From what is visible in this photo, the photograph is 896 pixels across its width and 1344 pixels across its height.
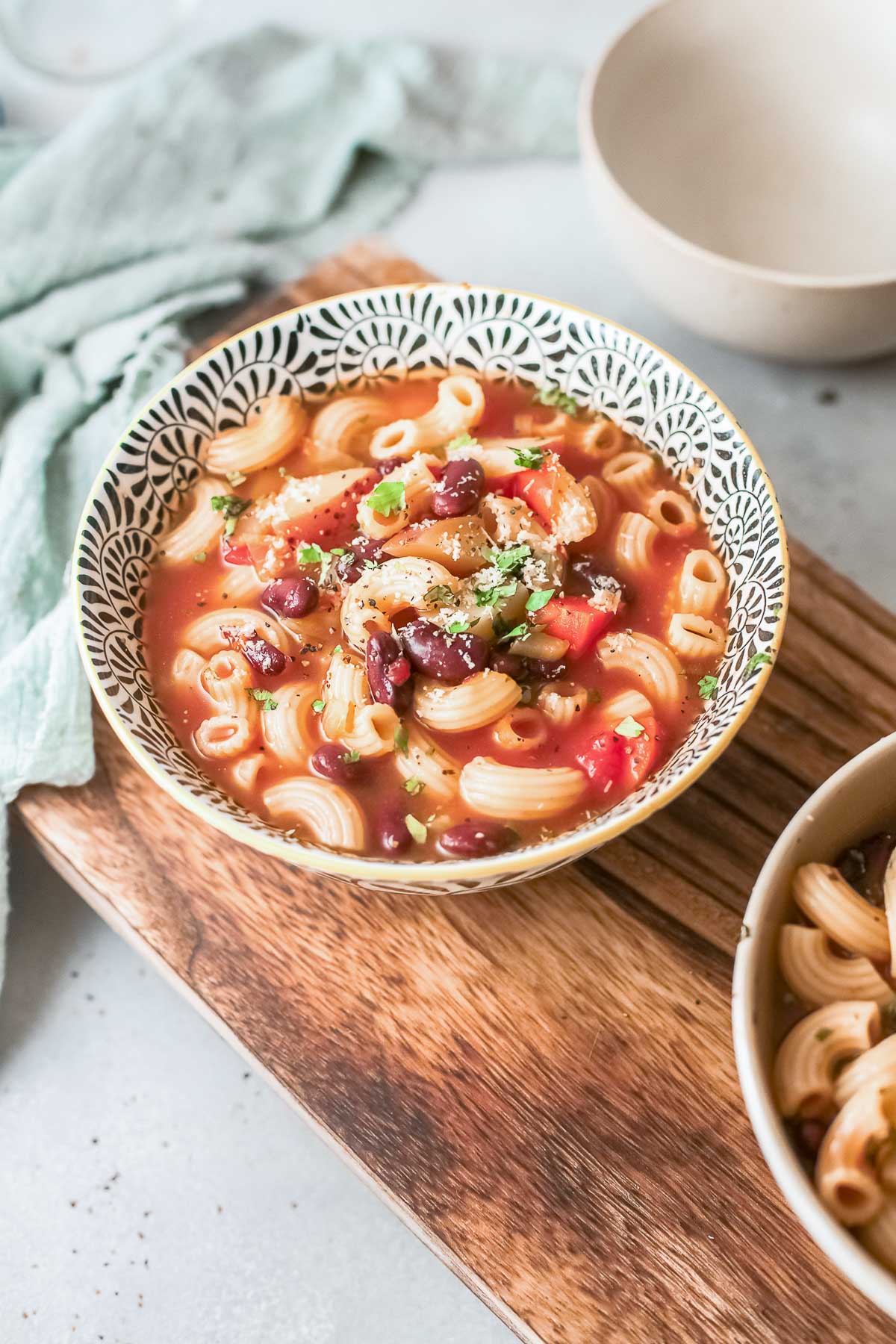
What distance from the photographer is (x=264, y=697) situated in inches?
96.1

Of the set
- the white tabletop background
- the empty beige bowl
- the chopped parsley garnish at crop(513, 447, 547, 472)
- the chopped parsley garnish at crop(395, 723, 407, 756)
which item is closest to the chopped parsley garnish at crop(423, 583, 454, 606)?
the chopped parsley garnish at crop(395, 723, 407, 756)

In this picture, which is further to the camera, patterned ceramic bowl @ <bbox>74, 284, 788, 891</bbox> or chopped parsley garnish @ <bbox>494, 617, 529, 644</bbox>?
chopped parsley garnish @ <bbox>494, 617, 529, 644</bbox>

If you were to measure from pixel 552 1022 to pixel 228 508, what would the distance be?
1.24 metres

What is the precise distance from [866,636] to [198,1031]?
5.70ft

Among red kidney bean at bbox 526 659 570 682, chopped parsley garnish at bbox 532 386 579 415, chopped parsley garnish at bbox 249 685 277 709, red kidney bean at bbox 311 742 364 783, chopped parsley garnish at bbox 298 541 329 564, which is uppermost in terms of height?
chopped parsley garnish at bbox 532 386 579 415

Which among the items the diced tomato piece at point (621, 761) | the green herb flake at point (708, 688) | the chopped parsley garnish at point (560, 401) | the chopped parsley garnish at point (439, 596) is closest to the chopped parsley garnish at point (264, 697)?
the chopped parsley garnish at point (439, 596)

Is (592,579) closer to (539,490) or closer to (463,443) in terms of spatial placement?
(539,490)

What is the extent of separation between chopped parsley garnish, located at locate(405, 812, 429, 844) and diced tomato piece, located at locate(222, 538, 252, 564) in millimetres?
685

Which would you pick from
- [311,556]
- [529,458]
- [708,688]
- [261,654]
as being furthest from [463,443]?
[708,688]

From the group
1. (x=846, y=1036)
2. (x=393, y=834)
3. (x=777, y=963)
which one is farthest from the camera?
(x=393, y=834)

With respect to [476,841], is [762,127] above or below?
above

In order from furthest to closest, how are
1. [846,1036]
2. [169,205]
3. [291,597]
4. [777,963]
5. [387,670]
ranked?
[169,205]
[291,597]
[387,670]
[777,963]
[846,1036]

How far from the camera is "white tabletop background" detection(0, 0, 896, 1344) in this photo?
2.57 m

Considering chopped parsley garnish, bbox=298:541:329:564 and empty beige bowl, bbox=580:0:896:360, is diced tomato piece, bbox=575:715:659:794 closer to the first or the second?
chopped parsley garnish, bbox=298:541:329:564
